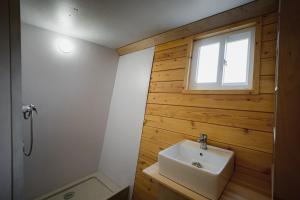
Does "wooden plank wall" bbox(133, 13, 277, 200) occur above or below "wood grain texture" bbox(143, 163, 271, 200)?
above

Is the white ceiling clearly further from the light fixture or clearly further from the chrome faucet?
the chrome faucet

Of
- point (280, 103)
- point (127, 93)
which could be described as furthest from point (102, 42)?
point (280, 103)

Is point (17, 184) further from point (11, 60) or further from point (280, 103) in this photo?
point (280, 103)

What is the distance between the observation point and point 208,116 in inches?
52.6

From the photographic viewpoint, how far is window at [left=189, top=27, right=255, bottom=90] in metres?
1.26

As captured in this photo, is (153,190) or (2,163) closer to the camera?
(2,163)

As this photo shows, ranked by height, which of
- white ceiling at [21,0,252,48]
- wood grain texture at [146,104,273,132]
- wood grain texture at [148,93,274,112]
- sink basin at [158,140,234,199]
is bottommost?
sink basin at [158,140,234,199]

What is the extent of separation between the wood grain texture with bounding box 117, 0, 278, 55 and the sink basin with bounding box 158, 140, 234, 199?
1.11m

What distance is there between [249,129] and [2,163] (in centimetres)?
159

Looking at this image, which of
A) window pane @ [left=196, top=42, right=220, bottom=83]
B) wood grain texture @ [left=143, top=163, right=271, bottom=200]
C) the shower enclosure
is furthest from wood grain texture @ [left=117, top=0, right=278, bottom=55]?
the shower enclosure

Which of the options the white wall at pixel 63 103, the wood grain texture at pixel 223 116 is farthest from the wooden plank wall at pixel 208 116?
the white wall at pixel 63 103

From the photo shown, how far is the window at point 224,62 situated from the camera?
1261 millimetres

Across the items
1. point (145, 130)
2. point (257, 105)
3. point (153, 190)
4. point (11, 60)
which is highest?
point (11, 60)

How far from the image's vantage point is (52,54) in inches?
73.4
